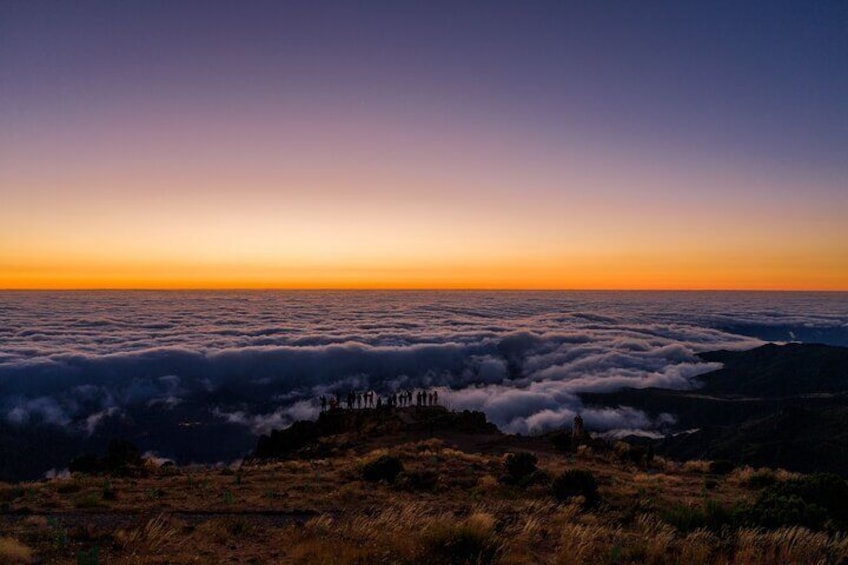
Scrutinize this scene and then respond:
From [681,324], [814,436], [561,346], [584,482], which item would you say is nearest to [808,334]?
[681,324]

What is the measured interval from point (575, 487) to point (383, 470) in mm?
6257

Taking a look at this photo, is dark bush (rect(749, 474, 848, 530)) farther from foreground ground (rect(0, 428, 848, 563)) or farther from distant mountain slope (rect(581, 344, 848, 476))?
distant mountain slope (rect(581, 344, 848, 476))

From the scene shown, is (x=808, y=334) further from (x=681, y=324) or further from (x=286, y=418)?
(x=286, y=418)

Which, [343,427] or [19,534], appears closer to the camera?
[19,534]

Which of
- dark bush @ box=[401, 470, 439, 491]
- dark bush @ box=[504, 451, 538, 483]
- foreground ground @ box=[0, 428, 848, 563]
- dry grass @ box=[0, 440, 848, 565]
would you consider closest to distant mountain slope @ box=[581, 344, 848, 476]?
foreground ground @ box=[0, 428, 848, 563]

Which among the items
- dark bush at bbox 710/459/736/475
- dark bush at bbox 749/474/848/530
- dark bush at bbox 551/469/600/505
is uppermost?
dark bush at bbox 749/474/848/530

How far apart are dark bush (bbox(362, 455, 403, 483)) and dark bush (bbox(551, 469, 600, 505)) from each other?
523 cm

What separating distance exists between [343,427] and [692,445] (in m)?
38.8

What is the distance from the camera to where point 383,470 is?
17547 millimetres

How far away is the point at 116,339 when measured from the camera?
120 m

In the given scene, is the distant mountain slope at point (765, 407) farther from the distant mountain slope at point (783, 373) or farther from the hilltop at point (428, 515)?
the hilltop at point (428, 515)

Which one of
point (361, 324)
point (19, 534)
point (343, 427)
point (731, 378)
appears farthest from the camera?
point (361, 324)

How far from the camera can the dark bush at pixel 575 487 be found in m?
14.7

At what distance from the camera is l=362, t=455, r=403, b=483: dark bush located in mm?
17328
